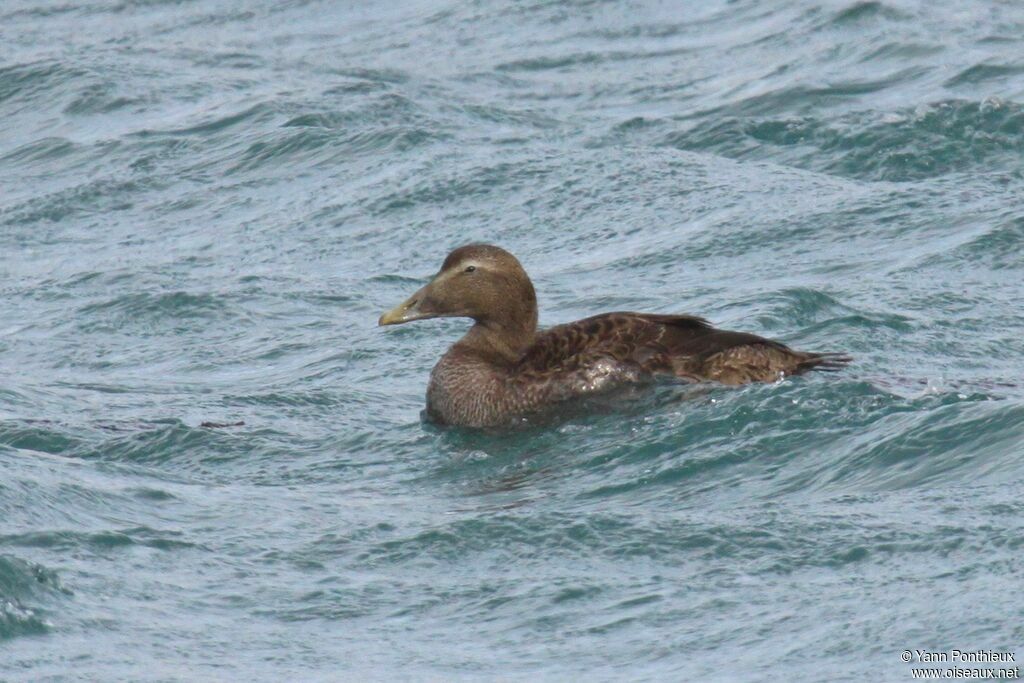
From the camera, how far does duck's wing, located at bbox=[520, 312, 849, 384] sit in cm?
949

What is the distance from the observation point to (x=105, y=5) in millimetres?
21641

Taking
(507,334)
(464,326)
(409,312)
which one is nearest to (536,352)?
(507,334)

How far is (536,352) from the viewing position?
984cm

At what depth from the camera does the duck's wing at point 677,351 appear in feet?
31.1

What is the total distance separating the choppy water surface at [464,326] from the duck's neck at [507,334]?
0.54 metres

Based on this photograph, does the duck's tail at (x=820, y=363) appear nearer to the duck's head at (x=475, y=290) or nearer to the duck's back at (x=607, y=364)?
the duck's back at (x=607, y=364)

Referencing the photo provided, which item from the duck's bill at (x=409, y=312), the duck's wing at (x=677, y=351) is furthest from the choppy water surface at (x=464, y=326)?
the duck's bill at (x=409, y=312)

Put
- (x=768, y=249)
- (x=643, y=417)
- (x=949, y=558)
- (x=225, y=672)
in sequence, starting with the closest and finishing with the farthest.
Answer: (x=225, y=672), (x=949, y=558), (x=643, y=417), (x=768, y=249)

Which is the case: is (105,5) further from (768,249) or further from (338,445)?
(338,445)

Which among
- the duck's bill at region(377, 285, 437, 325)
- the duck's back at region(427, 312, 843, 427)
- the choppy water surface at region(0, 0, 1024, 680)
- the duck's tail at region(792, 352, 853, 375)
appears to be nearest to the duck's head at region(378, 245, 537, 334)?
the duck's bill at region(377, 285, 437, 325)

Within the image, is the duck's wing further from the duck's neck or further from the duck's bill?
the duck's bill

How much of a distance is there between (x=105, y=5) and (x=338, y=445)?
13152 millimetres

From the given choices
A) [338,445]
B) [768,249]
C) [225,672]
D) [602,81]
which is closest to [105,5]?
[602,81]

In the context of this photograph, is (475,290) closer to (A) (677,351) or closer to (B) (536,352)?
(B) (536,352)
